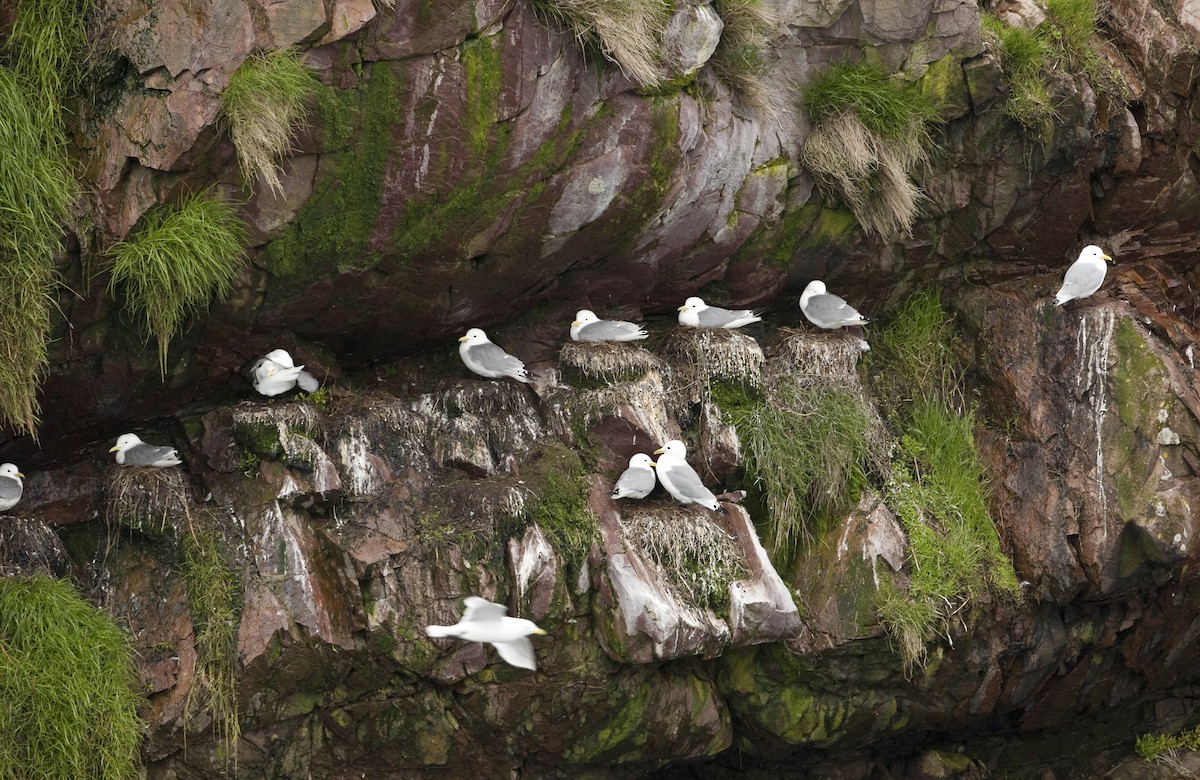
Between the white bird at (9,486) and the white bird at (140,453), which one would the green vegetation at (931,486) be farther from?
the white bird at (9,486)

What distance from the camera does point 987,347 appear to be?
9406mm

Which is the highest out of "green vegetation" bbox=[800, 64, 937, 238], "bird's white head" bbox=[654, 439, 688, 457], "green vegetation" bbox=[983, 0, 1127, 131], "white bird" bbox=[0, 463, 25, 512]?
"green vegetation" bbox=[983, 0, 1127, 131]

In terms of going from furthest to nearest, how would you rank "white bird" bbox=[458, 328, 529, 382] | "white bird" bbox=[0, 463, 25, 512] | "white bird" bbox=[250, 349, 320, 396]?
"white bird" bbox=[458, 328, 529, 382], "white bird" bbox=[250, 349, 320, 396], "white bird" bbox=[0, 463, 25, 512]

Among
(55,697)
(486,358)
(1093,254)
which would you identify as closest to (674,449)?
(486,358)

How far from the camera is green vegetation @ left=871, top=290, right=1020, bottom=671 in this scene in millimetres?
8320

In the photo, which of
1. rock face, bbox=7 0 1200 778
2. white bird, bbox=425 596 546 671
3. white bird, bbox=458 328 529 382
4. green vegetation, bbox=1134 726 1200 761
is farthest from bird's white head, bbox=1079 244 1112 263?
white bird, bbox=425 596 546 671

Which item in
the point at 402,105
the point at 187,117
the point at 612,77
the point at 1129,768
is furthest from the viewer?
the point at 1129,768

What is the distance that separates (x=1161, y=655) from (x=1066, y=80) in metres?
3.97

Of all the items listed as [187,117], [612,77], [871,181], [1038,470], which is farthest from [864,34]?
[187,117]

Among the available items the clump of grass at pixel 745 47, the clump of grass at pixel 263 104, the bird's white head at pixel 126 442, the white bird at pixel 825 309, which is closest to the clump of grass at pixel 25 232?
the bird's white head at pixel 126 442

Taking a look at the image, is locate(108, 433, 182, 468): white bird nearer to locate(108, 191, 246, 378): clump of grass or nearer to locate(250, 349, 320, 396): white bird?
locate(108, 191, 246, 378): clump of grass

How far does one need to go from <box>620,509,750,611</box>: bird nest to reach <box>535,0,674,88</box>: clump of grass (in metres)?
2.54

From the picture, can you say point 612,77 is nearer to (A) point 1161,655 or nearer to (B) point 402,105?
(B) point 402,105

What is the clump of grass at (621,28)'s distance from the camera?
758 cm
